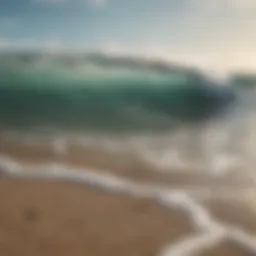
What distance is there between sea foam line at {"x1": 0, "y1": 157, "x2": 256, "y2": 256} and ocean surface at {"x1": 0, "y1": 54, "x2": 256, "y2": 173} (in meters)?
0.06

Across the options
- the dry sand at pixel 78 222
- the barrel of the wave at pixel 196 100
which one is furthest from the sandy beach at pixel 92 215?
the barrel of the wave at pixel 196 100

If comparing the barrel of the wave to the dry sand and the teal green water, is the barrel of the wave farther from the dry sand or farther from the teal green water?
the dry sand

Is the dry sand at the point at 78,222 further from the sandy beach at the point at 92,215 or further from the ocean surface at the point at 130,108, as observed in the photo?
the ocean surface at the point at 130,108

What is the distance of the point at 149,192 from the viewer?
940 millimetres

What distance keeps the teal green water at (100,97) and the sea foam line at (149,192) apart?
98 mm

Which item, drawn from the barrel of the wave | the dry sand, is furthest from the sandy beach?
the barrel of the wave

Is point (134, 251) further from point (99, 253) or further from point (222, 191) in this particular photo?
Answer: point (222, 191)

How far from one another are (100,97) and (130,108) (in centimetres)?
7

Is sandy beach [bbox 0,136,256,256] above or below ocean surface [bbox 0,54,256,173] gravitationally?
below

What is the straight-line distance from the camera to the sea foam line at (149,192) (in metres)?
0.90

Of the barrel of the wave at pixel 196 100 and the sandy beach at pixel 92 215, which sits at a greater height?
the barrel of the wave at pixel 196 100

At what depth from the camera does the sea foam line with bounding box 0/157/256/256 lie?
903 mm

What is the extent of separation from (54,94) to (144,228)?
356 millimetres

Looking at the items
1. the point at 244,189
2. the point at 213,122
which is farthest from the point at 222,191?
the point at 213,122
